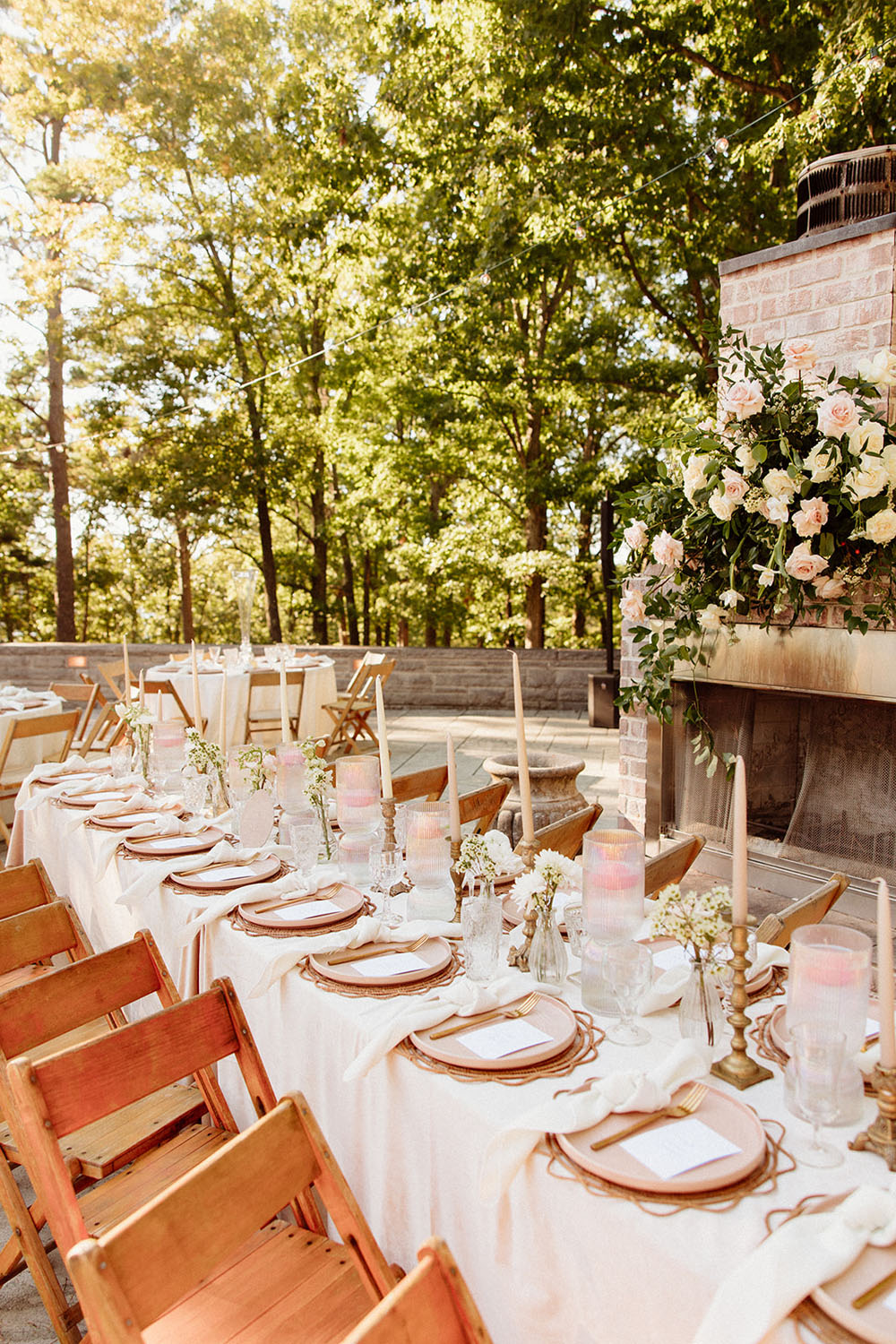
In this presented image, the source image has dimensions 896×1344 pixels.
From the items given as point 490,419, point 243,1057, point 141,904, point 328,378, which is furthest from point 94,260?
point 243,1057

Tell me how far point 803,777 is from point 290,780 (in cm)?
200

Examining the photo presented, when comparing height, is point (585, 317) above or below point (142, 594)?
above

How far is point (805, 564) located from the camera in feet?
8.92

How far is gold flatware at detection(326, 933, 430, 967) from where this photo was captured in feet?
6.36

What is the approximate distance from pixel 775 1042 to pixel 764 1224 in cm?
48

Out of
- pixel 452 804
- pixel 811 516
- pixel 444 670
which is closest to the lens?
pixel 452 804

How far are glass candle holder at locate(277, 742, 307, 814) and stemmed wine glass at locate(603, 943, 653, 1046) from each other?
143cm

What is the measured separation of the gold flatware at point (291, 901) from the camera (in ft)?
7.39

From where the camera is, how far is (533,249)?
9.09 metres

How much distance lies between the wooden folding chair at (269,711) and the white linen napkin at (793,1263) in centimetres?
647

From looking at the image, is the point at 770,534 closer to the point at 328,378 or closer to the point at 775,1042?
the point at 775,1042

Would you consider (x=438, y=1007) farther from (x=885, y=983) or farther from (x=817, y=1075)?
(x=885, y=983)

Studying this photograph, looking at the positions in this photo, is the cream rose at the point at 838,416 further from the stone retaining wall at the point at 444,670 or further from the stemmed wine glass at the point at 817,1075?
the stone retaining wall at the point at 444,670

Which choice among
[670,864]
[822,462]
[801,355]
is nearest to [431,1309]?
[670,864]
